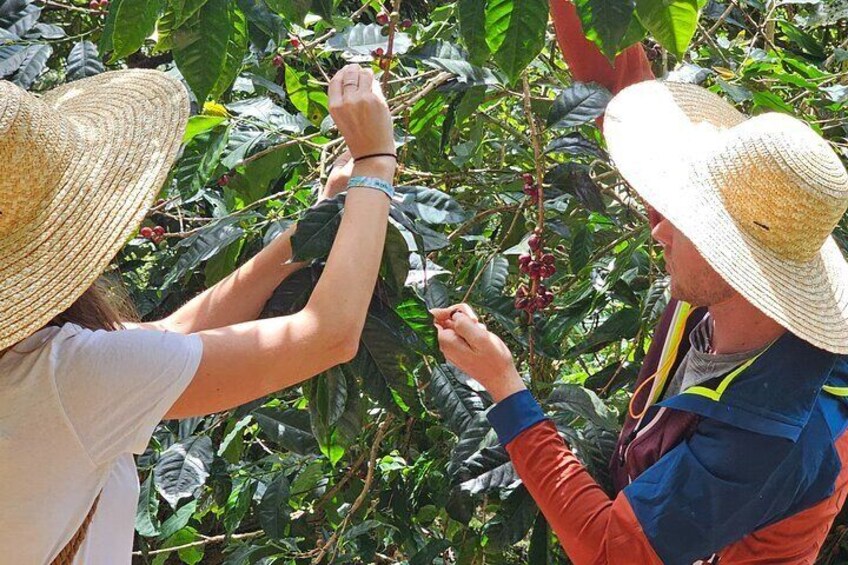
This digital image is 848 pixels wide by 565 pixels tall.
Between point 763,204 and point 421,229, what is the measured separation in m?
0.53

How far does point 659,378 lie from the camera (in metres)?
1.91

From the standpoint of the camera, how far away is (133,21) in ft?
5.10

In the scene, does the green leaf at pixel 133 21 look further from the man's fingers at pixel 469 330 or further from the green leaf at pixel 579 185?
the green leaf at pixel 579 185

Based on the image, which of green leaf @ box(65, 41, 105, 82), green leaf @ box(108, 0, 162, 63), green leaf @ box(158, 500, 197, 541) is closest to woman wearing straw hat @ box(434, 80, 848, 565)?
green leaf @ box(108, 0, 162, 63)

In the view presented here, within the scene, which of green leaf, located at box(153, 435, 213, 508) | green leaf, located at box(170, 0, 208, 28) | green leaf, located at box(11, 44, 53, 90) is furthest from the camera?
green leaf, located at box(11, 44, 53, 90)

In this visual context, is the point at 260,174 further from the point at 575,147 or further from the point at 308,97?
the point at 575,147

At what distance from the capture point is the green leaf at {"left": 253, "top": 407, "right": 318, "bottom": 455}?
242 cm

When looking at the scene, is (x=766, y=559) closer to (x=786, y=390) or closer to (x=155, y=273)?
(x=786, y=390)

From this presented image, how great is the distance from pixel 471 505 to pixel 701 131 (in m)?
0.75

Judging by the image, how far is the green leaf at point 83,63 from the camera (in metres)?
2.96

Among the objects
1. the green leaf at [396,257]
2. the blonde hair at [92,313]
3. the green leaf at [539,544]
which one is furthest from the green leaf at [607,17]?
the green leaf at [539,544]

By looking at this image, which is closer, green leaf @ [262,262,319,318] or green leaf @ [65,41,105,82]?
green leaf @ [262,262,319,318]

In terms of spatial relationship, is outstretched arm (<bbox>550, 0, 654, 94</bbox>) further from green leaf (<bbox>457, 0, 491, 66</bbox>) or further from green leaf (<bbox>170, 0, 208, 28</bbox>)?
green leaf (<bbox>170, 0, 208, 28</bbox>)

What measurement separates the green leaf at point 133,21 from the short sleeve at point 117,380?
457 millimetres
